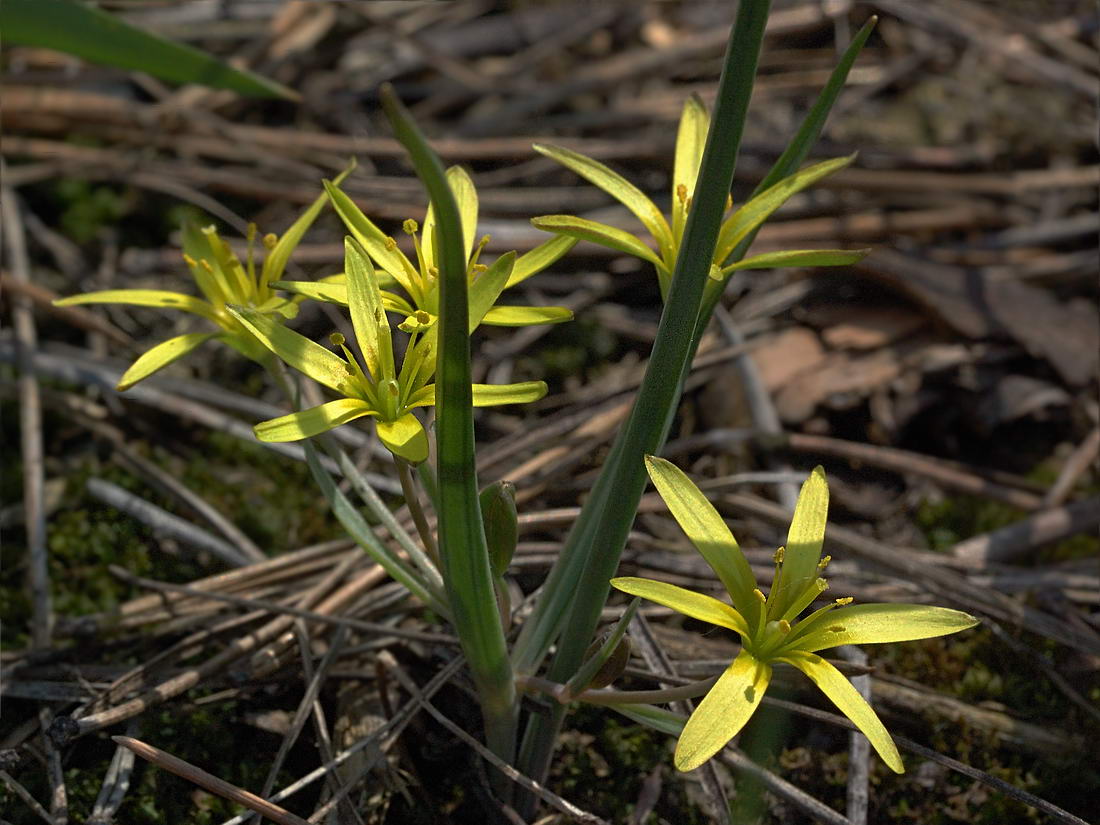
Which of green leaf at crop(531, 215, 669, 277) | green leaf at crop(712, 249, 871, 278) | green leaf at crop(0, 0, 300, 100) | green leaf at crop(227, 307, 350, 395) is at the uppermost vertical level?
green leaf at crop(0, 0, 300, 100)

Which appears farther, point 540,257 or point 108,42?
point 108,42

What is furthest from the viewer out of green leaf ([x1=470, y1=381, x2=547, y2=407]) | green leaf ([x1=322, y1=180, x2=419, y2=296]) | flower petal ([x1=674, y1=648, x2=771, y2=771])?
green leaf ([x1=322, y1=180, x2=419, y2=296])

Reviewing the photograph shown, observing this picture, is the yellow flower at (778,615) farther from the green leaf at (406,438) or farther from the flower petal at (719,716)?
the green leaf at (406,438)

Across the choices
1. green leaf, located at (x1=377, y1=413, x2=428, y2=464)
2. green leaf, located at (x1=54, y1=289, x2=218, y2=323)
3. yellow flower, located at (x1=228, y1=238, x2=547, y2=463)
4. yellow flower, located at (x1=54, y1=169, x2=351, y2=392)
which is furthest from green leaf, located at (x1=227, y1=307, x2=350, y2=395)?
green leaf, located at (x1=54, y1=289, x2=218, y2=323)

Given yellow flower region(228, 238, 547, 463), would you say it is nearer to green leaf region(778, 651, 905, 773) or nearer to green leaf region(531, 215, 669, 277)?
green leaf region(531, 215, 669, 277)

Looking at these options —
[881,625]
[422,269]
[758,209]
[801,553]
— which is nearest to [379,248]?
[422,269]

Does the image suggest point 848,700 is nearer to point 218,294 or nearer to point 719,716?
point 719,716

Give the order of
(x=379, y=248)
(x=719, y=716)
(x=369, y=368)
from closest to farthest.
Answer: (x=719, y=716), (x=369, y=368), (x=379, y=248)
